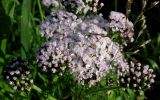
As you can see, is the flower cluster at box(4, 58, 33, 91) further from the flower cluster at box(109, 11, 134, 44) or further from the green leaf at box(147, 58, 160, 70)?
the green leaf at box(147, 58, 160, 70)

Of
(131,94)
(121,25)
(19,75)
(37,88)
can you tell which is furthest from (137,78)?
(19,75)

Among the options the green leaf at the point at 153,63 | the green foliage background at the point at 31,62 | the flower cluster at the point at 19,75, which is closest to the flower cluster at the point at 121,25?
the green foliage background at the point at 31,62

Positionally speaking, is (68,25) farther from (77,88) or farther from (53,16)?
(77,88)

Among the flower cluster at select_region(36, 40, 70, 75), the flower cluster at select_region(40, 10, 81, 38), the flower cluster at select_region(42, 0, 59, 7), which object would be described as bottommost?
the flower cluster at select_region(36, 40, 70, 75)

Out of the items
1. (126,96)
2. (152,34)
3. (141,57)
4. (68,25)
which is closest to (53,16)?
(68,25)

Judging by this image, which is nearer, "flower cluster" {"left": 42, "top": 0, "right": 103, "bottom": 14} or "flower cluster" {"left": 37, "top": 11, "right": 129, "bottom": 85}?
"flower cluster" {"left": 37, "top": 11, "right": 129, "bottom": 85}

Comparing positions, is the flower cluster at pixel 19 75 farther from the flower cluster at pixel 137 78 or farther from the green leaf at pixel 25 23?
the flower cluster at pixel 137 78

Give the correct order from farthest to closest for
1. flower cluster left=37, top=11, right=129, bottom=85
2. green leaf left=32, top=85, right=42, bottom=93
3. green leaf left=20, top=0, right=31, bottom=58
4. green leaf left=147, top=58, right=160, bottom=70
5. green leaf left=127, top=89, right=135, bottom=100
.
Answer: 1. green leaf left=147, top=58, right=160, bottom=70
2. green leaf left=127, top=89, right=135, bottom=100
3. green leaf left=32, top=85, right=42, bottom=93
4. green leaf left=20, top=0, right=31, bottom=58
5. flower cluster left=37, top=11, right=129, bottom=85

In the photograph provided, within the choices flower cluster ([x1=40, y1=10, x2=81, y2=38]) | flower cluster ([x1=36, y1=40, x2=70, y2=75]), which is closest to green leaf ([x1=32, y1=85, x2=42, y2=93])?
flower cluster ([x1=36, y1=40, x2=70, y2=75])
